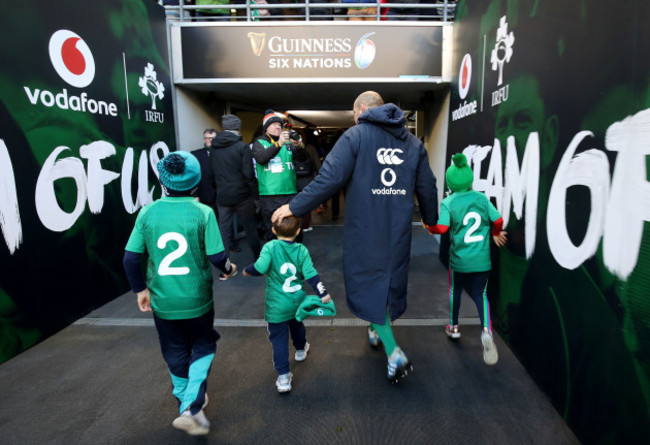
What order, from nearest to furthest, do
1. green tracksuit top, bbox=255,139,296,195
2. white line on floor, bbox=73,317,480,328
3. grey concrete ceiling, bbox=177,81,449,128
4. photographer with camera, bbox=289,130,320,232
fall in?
white line on floor, bbox=73,317,480,328 < green tracksuit top, bbox=255,139,296,195 < grey concrete ceiling, bbox=177,81,449,128 < photographer with camera, bbox=289,130,320,232

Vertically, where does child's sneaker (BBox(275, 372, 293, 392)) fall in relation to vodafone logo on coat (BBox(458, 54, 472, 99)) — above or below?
below

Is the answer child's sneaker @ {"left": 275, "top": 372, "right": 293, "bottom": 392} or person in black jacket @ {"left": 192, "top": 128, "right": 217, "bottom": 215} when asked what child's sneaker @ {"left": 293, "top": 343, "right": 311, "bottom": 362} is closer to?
child's sneaker @ {"left": 275, "top": 372, "right": 293, "bottom": 392}

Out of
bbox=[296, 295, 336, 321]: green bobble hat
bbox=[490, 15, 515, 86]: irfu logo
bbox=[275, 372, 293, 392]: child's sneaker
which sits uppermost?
bbox=[490, 15, 515, 86]: irfu logo

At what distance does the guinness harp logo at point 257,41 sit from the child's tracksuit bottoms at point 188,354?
433 cm

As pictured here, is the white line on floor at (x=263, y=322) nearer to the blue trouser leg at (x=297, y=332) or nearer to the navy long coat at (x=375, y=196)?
the blue trouser leg at (x=297, y=332)

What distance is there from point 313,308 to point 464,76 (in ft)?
10.9

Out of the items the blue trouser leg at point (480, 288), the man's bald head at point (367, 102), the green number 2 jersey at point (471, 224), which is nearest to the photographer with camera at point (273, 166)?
the man's bald head at point (367, 102)

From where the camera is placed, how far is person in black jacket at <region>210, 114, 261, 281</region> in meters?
4.60

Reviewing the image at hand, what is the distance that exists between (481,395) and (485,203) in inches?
51.6

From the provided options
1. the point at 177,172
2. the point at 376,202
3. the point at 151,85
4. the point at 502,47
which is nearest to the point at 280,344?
the point at 376,202

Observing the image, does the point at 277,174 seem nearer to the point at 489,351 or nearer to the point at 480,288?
the point at 480,288

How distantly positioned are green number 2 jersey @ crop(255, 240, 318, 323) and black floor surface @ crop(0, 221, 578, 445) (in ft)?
1.84

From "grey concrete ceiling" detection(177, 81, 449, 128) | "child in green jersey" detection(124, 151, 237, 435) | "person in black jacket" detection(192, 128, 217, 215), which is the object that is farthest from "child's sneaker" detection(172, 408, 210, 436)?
"grey concrete ceiling" detection(177, 81, 449, 128)

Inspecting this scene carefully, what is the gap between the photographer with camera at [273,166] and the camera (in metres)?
4.34
